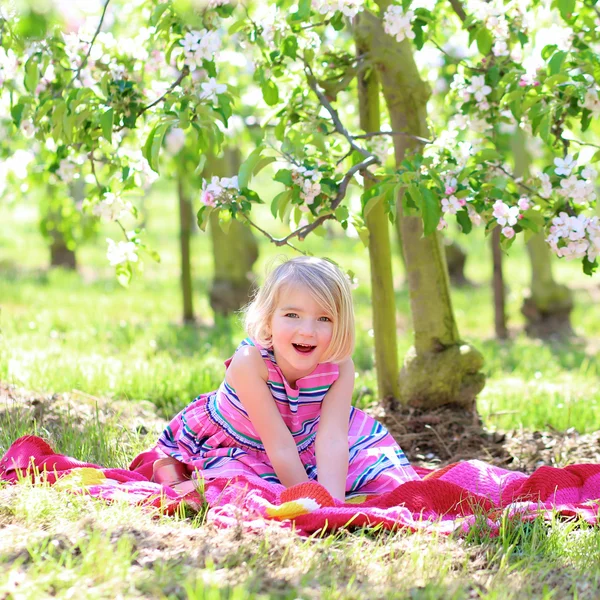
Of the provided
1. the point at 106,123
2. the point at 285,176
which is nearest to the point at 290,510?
the point at 285,176

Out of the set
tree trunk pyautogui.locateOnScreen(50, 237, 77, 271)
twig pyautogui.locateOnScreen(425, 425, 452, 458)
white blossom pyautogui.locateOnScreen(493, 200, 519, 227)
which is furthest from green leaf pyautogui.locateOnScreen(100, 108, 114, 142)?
tree trunk pyautogui.locateOnScreen(50, 237, 77, 271)

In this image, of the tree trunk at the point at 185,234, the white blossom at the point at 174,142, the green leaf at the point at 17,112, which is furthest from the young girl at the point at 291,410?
the tree trunk at the point at 185,234

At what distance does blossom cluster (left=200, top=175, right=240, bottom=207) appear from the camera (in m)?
2.81

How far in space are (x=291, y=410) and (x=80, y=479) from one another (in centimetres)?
73

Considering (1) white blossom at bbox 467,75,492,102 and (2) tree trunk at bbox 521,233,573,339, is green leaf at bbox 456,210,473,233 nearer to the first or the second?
(1) white blossom at bbox 467,75,492,102

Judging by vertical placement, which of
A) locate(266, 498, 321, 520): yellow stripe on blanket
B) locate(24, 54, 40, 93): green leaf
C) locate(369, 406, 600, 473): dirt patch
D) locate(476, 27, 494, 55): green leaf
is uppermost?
locate(476, 27, 494, 55): green leaf

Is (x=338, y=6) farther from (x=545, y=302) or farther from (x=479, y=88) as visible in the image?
(x=545, y=302)

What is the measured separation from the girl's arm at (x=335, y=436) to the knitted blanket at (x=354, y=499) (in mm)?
101

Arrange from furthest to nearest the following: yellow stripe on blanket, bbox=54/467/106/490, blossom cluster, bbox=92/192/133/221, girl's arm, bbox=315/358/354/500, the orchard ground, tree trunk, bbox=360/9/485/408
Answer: tree trunk, bbox=360/9/485/408
blossom cluster, bbox=92/192/133/221
girl's arm, bbox=315/358/354/500
yellow stripe on blanket, bbox=54/467/106/490
the orchard ground

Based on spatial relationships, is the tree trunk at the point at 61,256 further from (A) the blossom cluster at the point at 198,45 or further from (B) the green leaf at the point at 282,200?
(B) the green leaf at the point at 282,200

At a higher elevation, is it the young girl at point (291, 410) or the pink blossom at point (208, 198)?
the pink blossom at point (208, 198)

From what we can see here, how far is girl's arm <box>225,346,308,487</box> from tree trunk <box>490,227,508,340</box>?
13.3 ft

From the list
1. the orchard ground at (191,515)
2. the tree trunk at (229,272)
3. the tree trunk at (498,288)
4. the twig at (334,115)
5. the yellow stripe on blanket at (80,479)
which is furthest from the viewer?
the tree trunk at (229,272)

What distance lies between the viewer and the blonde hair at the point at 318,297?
263cm
